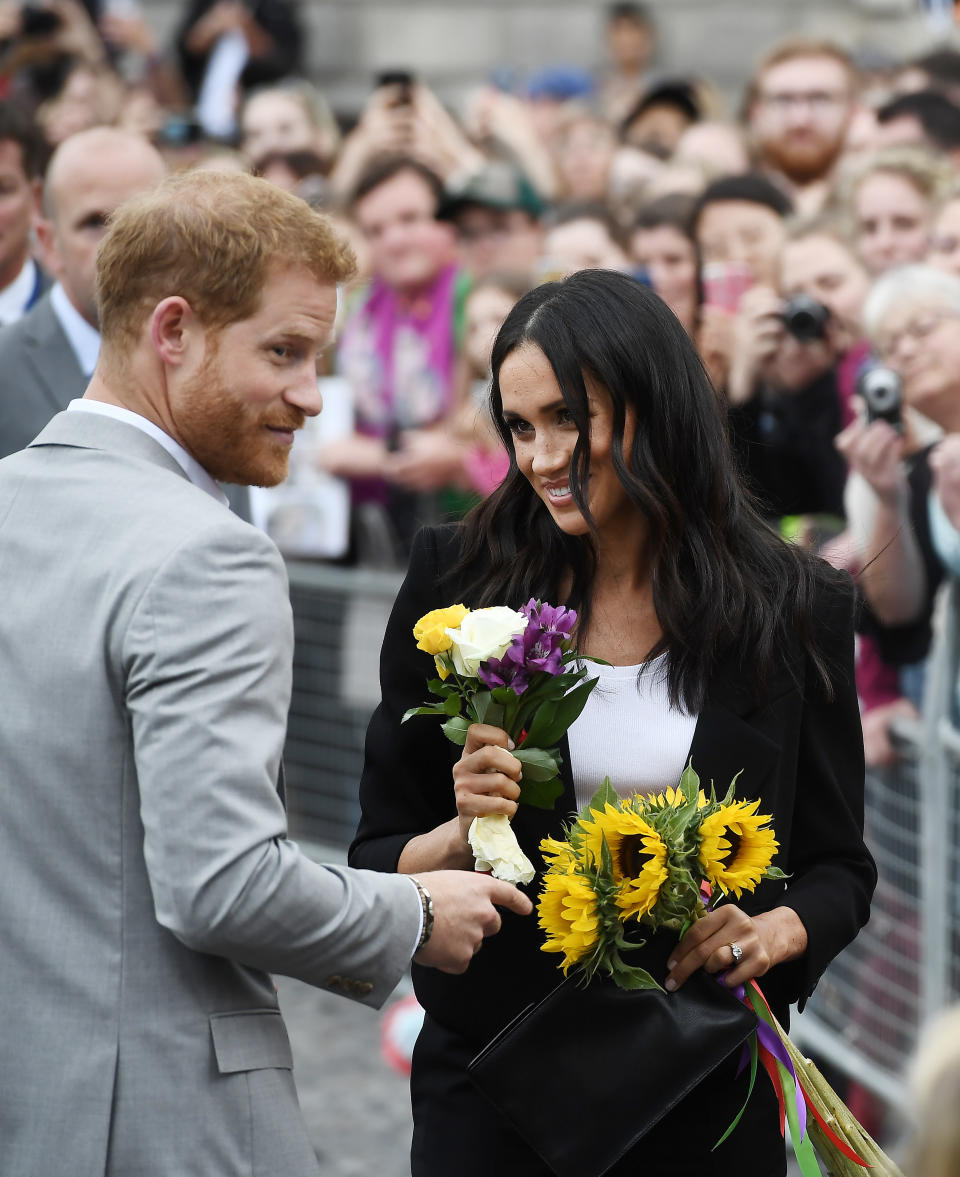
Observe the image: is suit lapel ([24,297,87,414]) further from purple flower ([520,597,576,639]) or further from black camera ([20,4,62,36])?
black camera ([20,4,62,36])

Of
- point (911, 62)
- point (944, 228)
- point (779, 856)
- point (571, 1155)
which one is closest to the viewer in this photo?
point (571, 1155)

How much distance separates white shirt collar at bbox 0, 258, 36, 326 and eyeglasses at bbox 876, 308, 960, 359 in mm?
2553

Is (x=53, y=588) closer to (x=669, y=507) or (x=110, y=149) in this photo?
(x=669, y=507)

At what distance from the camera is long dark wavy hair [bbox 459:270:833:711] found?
284 centimetres

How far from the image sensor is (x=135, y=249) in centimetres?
248

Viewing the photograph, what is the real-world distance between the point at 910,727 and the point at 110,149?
8.37 feet

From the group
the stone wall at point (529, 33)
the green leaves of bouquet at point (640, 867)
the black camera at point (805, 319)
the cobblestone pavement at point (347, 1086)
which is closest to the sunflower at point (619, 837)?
the green leaves of bouquet at point (640, 867)

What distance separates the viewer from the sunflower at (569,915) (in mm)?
2559

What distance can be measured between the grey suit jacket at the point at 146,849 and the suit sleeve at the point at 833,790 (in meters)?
0.84

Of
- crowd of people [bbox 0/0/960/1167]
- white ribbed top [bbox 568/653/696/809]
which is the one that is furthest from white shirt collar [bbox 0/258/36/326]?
white ribbed top [bbox 568/653/696/809]

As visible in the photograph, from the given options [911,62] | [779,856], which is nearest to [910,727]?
[779,856]

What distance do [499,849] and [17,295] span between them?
339 centimetres

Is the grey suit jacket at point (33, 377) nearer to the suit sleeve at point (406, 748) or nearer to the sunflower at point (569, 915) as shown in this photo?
the suit sleeve at point (406, 748)

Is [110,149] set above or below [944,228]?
above
